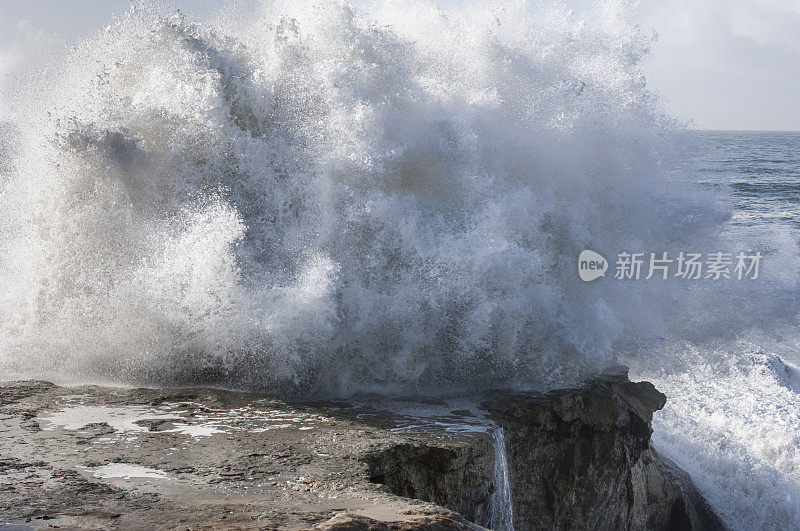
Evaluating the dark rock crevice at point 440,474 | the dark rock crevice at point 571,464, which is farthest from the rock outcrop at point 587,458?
the dark rock crevice at point 440,474

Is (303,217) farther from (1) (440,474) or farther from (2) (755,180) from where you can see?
(2) (755,180)

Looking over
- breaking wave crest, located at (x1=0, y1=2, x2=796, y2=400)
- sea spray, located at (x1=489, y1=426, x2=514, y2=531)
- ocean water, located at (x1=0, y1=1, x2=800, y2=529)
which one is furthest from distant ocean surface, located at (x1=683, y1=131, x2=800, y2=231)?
sea spray, located at (x1=489, y1=426, x2=514, y2=531)

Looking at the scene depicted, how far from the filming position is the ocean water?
197 inches

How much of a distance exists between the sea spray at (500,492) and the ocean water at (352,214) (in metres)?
0.83

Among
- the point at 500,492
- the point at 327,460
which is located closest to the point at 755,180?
the point at 500,492

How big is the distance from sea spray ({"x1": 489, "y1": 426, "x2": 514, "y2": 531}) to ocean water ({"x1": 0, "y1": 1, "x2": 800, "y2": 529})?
83 centimetres

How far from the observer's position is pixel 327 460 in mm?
3492

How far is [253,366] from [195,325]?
500mm

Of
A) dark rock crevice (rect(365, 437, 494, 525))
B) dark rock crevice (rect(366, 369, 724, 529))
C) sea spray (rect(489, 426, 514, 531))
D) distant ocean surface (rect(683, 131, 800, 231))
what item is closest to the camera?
dark rock crevice (rect(365, 437, 494, 525))

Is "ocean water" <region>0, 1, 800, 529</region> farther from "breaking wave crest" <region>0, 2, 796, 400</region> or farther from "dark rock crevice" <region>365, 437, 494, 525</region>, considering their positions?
"dark rock crevice" <region>365, 437, 494, 525</region>

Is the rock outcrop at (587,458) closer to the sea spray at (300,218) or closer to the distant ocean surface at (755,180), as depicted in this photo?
the sea spray at (300,218)

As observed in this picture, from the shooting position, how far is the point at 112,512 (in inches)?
104

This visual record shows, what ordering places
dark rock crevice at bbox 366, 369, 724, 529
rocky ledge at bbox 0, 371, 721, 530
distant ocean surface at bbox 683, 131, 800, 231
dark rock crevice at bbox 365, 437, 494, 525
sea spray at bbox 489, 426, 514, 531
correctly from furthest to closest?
distant ocean surface at bbox 683, 131, 800, 231 < sea spray at bbox 489, 426, 514, 531 < dark rock crevice at bbox 366, 369, 724, 529 < dark rock crevice at bbox 365, 437, 494, 525 < rocky ledge at bbox 0, 371, 721, 530

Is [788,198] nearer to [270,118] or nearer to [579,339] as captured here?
[579,339]
